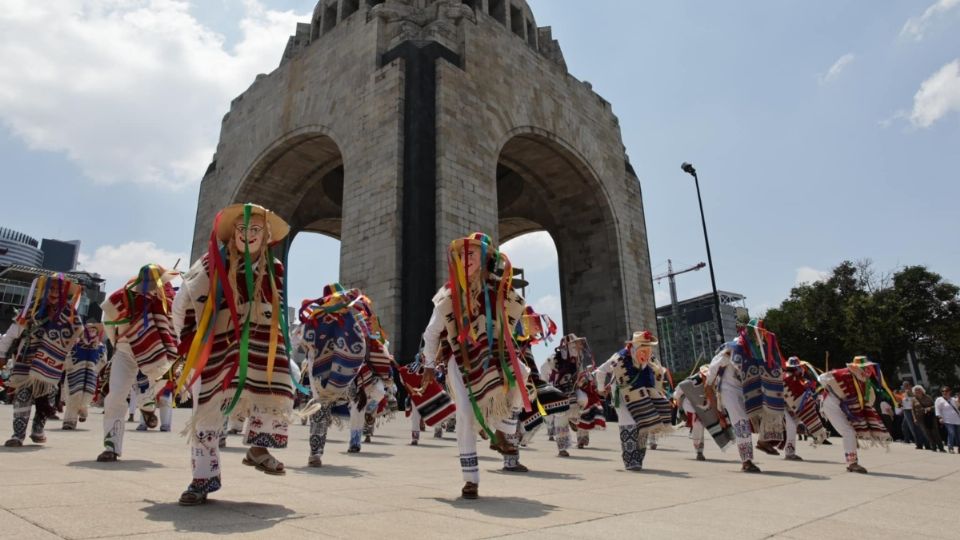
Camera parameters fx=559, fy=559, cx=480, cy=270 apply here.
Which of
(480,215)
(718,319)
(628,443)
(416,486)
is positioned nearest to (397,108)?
(480,215)

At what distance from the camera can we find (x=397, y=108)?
17.9m

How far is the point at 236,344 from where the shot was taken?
11.0 ft

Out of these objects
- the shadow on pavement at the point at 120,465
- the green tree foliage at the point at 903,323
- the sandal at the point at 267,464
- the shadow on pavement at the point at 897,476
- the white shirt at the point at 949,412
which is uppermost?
the green tree foliage at the point at 903,323

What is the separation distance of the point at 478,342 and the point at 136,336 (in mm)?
3292

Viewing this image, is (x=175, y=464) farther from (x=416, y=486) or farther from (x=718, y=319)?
(x=718, y=319)

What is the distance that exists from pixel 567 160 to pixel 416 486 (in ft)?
67.2

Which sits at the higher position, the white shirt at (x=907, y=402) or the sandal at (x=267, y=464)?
the white shirt at (x=907, y=402)

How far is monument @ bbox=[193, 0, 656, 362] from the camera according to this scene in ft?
56.6

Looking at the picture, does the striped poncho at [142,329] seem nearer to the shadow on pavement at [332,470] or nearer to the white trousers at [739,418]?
the shadow on pavement at [332,470]

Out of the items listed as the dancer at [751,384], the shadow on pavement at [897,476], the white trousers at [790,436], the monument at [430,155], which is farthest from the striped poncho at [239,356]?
the monument at [430,155]

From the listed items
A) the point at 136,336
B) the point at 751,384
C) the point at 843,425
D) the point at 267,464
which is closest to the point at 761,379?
the point at 751,384

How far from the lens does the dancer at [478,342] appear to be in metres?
4.07

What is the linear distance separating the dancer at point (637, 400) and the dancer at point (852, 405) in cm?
207

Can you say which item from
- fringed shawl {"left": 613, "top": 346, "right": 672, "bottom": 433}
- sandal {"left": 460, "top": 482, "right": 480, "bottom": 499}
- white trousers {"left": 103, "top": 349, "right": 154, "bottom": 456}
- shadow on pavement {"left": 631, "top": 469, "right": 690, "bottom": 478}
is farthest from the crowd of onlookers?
white trousers {"left": 103, "top": 349, "right": 154, "bottom": 456}
